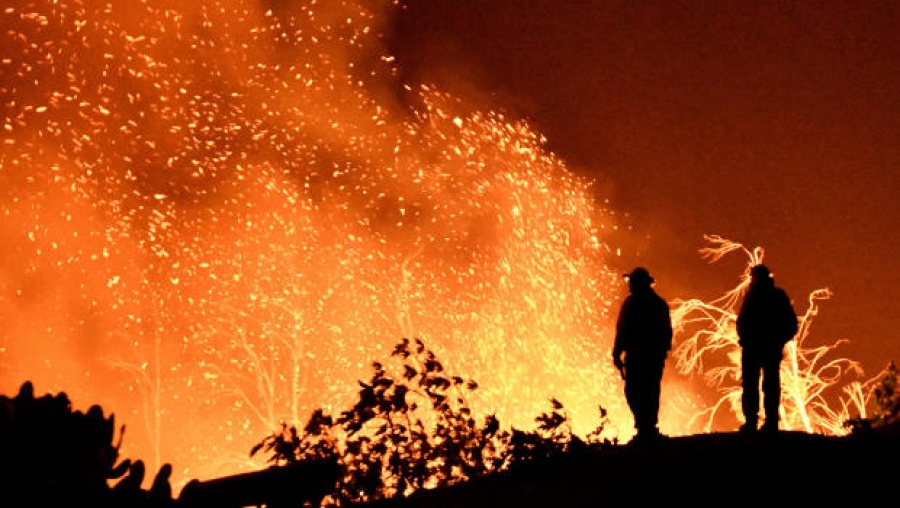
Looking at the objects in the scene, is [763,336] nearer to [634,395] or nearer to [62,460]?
[634,395]

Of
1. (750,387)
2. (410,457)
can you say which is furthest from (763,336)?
(410,457)

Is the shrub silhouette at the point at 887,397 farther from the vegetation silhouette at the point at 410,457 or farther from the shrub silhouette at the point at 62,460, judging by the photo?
the shrub silhouette at the point at 62,460

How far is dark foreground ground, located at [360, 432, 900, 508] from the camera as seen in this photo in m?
6.29

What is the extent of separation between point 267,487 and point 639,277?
15.7 ft

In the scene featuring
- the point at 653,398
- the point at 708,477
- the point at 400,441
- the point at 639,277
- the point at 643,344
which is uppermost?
the point at 639,277

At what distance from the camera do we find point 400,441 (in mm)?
9195

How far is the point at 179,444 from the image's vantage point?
22078 mm

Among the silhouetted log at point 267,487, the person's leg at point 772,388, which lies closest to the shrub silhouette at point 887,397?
the person's leg at point 772,388

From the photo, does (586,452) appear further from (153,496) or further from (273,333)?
(273,333)

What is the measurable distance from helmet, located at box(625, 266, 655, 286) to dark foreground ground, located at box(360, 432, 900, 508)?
4.93 ft

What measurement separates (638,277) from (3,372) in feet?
62.1

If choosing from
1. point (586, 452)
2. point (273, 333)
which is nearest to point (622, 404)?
point (273, 333)

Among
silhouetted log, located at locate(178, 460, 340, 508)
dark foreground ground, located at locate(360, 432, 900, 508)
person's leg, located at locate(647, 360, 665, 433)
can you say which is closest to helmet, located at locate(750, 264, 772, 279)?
person's leg, located at locate(647, 360, 665, 433)

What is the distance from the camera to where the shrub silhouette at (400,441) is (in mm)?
8969
